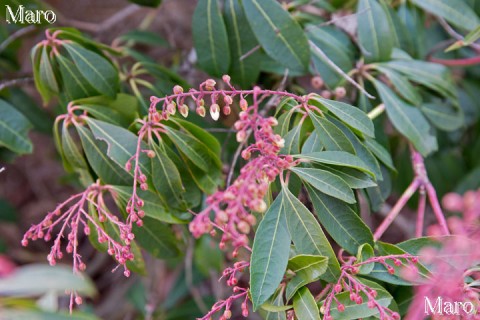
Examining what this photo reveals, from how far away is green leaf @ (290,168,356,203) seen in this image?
0.89 metres

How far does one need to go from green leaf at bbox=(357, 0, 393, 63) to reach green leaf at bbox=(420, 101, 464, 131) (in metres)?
0.17

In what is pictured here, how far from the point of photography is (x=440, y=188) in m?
1.76

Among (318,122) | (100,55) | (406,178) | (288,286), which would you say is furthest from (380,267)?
(406,178)

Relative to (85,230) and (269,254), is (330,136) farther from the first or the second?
(85,230)

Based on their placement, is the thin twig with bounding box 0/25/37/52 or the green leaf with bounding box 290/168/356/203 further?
the thin twig with bounding box 0/25/37/52

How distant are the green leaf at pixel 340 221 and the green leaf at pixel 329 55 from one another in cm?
39

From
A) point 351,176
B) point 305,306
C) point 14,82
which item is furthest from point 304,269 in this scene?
point 14,82

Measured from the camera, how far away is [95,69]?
117cm

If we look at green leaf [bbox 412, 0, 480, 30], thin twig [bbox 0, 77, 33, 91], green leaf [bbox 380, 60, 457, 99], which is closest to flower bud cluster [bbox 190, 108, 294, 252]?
green leaf [bbox 380, 60, 457, 99]

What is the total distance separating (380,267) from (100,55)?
720 mm

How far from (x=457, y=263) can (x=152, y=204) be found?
542mm

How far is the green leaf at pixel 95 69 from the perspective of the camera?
1163 millimetres

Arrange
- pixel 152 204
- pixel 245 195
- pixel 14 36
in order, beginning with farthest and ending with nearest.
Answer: pixel 14 36
pixel 152 204
pixel 245 195

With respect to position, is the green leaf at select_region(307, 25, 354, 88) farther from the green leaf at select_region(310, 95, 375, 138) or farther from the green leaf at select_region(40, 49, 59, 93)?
the green leaf at select_region(40, 49, 59, 93)
